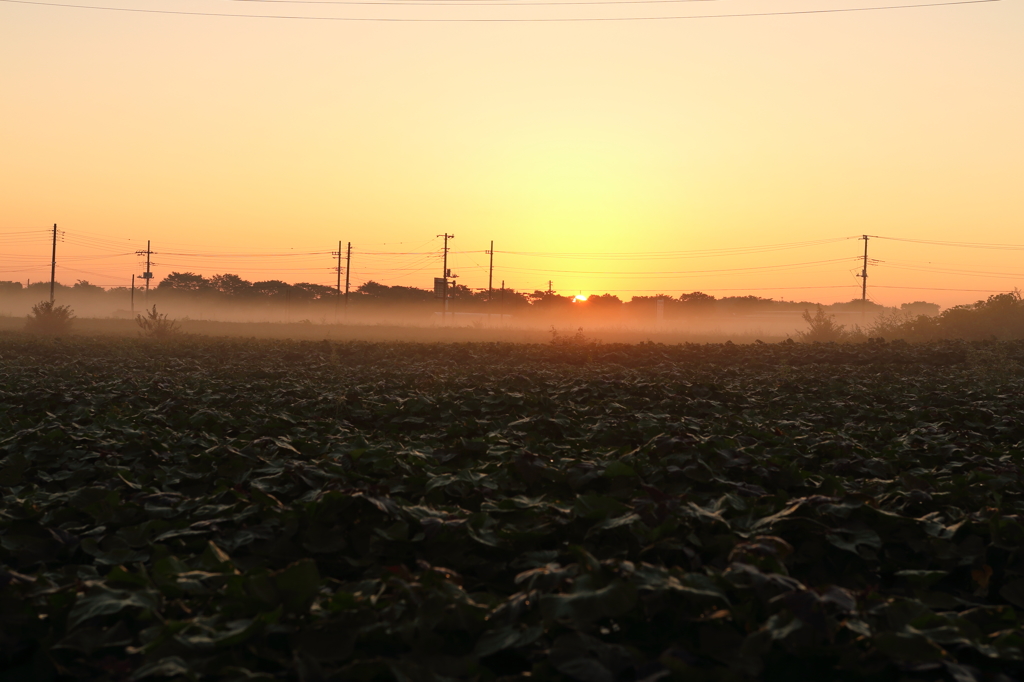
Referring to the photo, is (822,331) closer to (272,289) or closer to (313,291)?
(313,291)

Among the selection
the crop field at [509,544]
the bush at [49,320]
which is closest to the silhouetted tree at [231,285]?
the bush at [49,320]

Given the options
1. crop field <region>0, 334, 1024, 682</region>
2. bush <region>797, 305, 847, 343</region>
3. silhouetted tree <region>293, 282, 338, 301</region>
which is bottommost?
crop field <region>0, 334, 1024, 682</region>

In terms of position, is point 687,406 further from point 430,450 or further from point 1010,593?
point 1010,593

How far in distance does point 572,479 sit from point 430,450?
2009 mm

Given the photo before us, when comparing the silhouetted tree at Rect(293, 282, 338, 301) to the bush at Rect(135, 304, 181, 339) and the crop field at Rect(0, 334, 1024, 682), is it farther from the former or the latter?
the crop field at Rect(0, 334, 1024, 682)

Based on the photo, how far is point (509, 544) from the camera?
399 centimetres

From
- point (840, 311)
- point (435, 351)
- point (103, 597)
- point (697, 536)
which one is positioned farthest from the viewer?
point (840, 311)

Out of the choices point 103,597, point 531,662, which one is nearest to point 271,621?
point 103,597

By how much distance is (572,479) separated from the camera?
5332 millimetres

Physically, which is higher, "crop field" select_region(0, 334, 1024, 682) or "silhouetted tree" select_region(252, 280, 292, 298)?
"silhouetted tree" select_region(252, 280, 292, 298)

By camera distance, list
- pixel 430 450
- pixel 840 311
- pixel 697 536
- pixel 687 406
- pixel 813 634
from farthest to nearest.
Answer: pixel 840 311
pixel 687 406
pixel 430 450
pixel 697 536
pixel 813 634

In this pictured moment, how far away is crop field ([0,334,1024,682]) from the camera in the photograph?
8.66 ft

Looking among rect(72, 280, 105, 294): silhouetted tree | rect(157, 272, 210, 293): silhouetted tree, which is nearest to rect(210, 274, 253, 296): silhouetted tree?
rect(157, 272, 210, 293): silhouetted tree

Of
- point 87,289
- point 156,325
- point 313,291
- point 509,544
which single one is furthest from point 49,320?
point 87,289
